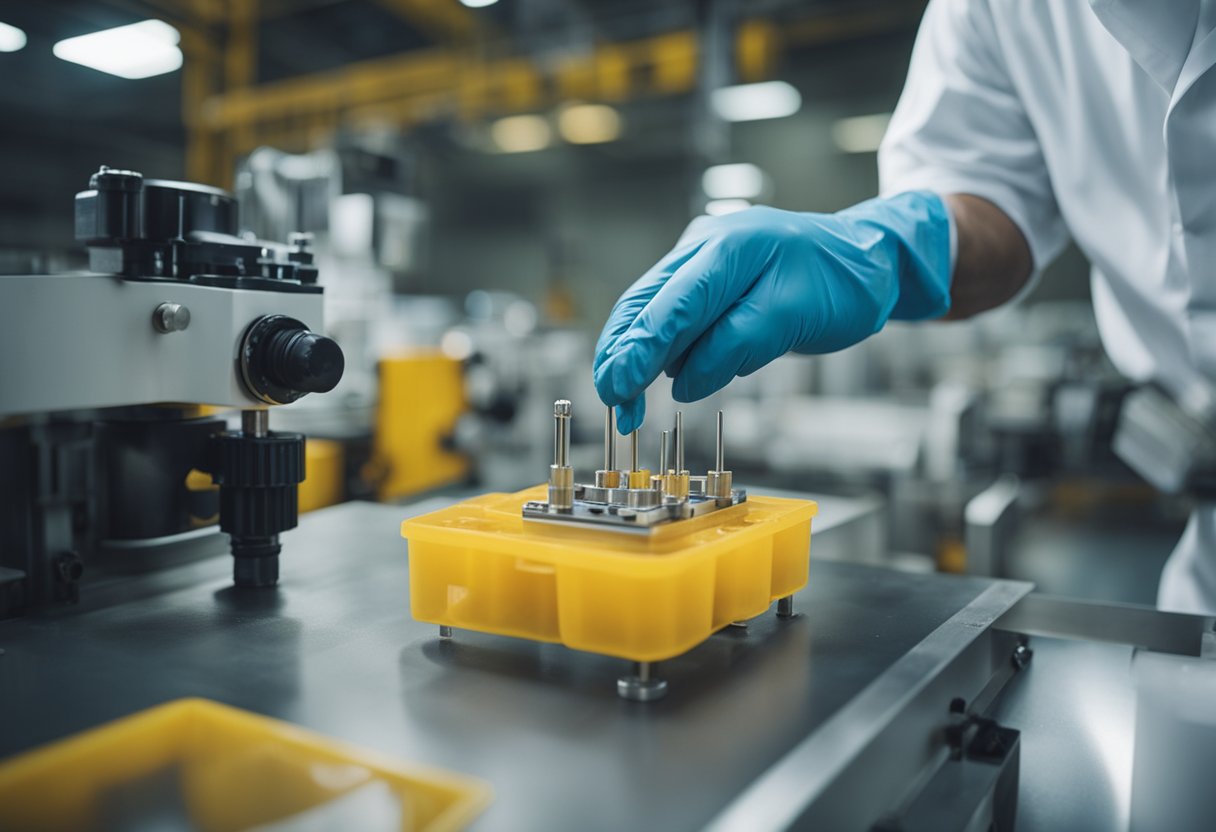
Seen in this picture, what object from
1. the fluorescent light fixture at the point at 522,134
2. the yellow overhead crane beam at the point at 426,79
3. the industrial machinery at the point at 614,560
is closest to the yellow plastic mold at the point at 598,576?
the industrial machinery at the point at 614,560

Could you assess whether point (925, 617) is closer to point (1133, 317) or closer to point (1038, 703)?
point (1038, 703)

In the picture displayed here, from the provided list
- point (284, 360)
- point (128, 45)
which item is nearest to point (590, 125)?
point (128, 45)

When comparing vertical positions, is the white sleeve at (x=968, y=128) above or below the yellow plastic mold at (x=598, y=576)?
above

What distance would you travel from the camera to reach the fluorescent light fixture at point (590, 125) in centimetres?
601

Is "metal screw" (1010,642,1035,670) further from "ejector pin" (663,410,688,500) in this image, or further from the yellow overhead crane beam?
the yellow overhead crane beam

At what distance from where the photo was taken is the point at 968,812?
0.43 m

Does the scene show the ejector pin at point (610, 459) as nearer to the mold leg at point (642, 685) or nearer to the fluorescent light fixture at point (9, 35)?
the mold leg at point (642, 685)

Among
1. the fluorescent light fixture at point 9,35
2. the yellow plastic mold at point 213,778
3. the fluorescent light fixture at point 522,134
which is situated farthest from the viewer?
the fluorescent light fixture at point 522,134

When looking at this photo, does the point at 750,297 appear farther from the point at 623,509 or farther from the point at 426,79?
the point at 426,79

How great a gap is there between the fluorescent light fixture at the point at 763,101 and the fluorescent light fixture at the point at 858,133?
403 millimetres

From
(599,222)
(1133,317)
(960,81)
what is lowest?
(1133,317)

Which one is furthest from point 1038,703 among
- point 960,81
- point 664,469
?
point 960,81

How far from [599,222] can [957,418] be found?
6531 millimetres

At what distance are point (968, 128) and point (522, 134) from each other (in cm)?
630
